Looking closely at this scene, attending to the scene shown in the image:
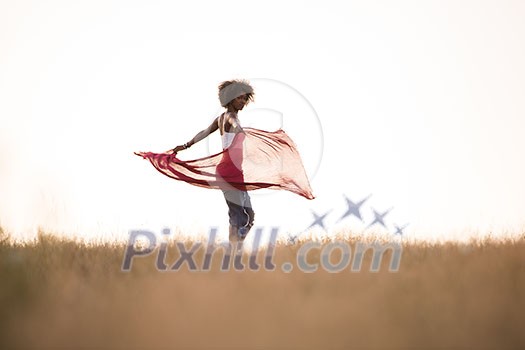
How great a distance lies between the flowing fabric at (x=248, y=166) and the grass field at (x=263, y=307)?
208 cm

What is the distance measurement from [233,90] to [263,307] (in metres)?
4.20

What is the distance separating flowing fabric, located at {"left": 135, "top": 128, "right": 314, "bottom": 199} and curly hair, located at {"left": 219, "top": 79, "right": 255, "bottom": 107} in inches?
20.5

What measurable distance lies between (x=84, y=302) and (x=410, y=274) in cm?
317

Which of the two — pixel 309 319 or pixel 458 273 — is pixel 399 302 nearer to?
pixel 309 319

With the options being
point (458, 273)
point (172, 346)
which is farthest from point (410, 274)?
point (172, 346)

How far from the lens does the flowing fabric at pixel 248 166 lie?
8398mm

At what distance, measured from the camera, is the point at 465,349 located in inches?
166

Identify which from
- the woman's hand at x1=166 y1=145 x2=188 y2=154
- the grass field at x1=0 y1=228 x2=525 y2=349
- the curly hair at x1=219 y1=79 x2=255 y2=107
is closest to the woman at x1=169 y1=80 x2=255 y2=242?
the curly hair at x1=219 y1=79 x2=255 y2=107

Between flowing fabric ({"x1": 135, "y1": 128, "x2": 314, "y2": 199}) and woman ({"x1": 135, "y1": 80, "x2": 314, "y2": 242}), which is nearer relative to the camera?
woman ({"x1": 135, "y1": 80, "x2": 314, "y2": 242})
